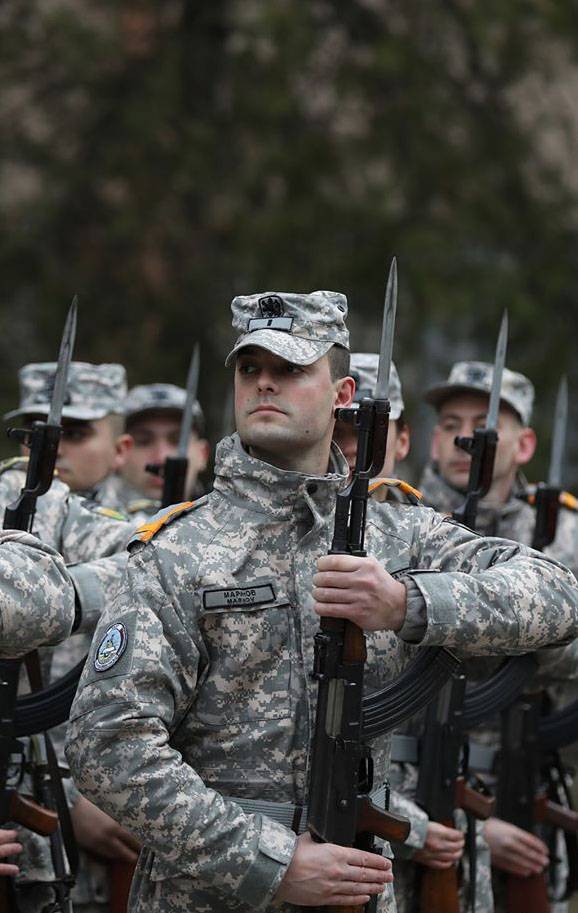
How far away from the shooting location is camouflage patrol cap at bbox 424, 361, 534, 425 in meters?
6.99

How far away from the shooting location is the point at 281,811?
3771mm

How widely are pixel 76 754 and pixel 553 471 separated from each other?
11.6 feet

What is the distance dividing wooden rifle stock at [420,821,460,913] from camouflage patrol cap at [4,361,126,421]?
2.18 m

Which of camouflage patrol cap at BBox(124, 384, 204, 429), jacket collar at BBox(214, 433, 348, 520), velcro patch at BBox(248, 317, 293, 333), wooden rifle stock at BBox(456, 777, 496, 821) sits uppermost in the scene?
camouflage patrol cap at BBox(124, 384, 204, 429)

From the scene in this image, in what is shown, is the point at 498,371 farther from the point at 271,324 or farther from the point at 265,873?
the point at 265,873

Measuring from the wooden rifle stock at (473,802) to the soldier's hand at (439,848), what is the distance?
30 centimetres

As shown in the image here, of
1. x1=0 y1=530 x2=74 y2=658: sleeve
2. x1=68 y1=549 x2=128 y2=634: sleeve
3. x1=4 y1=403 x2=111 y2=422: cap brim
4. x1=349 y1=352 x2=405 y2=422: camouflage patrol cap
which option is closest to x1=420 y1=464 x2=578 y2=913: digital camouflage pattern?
x1=349 y1=352 x2=405 y2=422: camouflage patrol cap

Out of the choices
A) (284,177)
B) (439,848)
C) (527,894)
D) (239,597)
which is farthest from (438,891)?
(284,177)

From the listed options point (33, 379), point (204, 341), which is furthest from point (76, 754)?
point (204, 341)

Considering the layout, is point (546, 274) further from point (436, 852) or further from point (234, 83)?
point (436, 852)

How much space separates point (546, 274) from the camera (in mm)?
12523

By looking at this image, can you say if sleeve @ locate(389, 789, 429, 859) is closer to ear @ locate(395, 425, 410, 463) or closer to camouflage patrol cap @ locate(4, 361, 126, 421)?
ear @ locate(395, 425, 410, 463)

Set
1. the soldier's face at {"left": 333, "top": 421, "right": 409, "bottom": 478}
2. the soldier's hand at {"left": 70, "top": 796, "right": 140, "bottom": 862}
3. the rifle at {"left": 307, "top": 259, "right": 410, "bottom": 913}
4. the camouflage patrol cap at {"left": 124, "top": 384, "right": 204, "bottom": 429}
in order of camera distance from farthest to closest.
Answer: the camouflage patrol cap at {"left": 124, "top": 384, "right": 204, "bottom": 429} → the soldier's hand at {"left": 70, "top": 796, "right": 140, "bottom": 862} → the soldier's face at {"left": 333, "top": 421, "right": 409, "bottom": 478} → the rifle at {"left": 307, "top": 259, "right": 410, "bottom": 913}

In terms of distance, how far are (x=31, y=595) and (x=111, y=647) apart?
1.69ft
